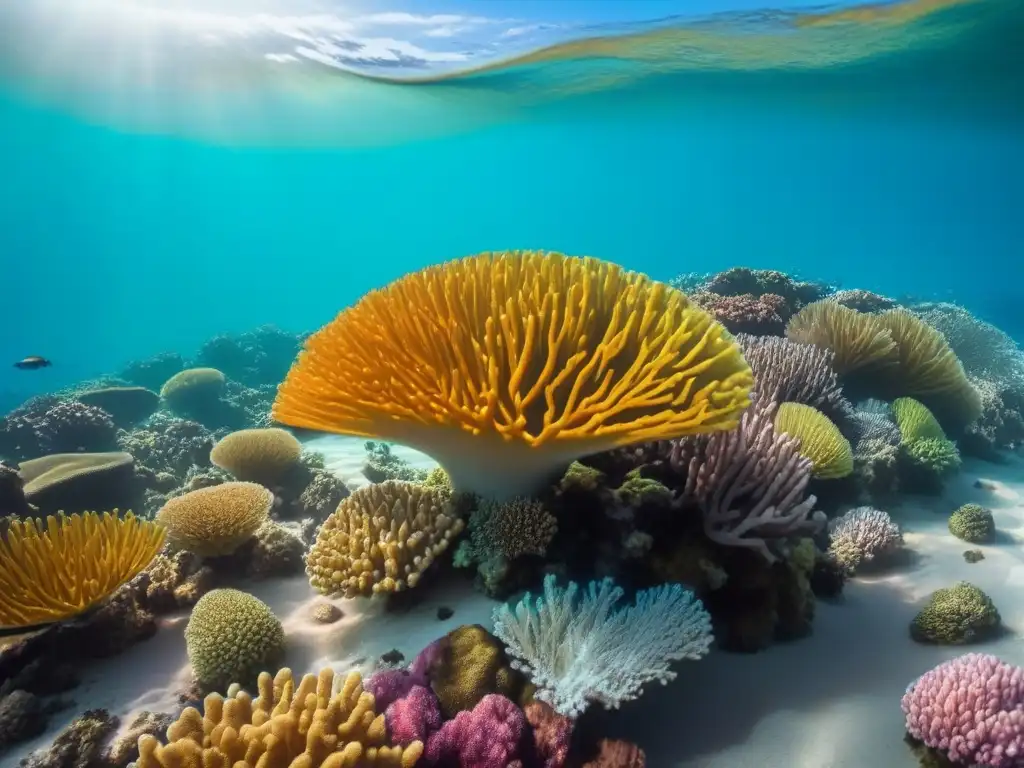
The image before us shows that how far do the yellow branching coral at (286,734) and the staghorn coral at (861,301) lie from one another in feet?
37.7

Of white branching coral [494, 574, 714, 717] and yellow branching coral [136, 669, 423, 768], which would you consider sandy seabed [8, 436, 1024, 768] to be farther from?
yellow branching coral [136, 669, 423, 768]

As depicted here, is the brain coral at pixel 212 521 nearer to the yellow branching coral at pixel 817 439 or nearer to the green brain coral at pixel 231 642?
the green brain coral at pixel 231 642

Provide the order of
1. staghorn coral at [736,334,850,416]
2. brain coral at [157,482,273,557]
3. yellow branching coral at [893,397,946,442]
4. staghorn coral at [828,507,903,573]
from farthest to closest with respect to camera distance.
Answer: yellow branching coral at [893,397,946,442] < staghorn coral at [736,334,850,416] < staghorn coral at [828,507,903,573] < brain coral at [157,482,273,557]

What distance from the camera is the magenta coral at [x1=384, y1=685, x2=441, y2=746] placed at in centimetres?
266

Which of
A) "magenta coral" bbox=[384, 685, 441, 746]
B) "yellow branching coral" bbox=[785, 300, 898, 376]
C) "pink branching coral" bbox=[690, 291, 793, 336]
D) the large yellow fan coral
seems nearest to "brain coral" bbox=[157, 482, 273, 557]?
the large yellow fan coral

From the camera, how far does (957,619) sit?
151 inches

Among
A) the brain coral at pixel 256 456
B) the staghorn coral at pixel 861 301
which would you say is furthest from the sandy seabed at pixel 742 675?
the staghorn coral at pixel 861 301

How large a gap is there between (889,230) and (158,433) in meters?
172

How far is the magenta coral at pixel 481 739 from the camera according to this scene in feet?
8.59

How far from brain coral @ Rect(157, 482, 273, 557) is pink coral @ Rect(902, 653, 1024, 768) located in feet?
15.0

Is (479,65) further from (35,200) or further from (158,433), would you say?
(35,200)

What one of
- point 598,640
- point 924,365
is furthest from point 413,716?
point 924,365

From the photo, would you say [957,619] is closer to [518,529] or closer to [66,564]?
[518,529]

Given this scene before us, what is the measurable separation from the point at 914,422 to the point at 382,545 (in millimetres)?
6504
